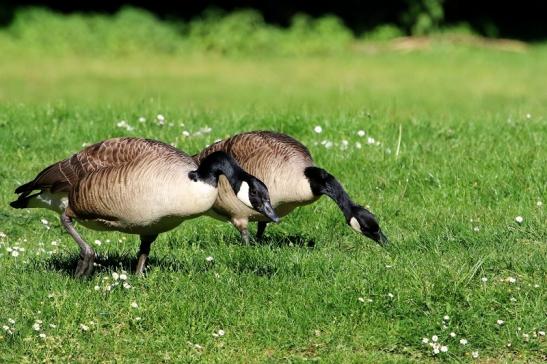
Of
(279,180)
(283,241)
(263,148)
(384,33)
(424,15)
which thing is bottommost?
(384,33)

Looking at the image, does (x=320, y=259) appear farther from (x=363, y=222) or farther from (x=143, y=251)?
(x=143, y=251)

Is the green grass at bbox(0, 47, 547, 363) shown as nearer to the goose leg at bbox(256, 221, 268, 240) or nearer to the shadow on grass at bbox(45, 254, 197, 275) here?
the shadow on grass at bbox(45, 254, 197, 275)

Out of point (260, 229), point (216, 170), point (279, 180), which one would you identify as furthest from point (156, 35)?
point (216, 170)

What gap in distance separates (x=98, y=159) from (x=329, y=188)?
1.68 metres

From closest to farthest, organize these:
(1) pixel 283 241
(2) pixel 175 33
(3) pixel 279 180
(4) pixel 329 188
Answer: (4) pixel 329 188 → (3) pixel 279 180 → (1) pixel 283 241 → (2) pixel 175 33

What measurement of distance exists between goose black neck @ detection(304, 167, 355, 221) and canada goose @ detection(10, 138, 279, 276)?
923mm

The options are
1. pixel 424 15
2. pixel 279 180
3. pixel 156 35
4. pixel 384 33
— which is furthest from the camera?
pixel 384 33

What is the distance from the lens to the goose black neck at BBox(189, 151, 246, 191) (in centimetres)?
661

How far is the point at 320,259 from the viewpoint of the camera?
746cm

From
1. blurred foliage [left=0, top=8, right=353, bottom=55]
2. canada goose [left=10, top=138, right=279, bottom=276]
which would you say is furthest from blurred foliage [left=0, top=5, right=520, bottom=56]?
canada goose [left=10, top=138, right=279, bottom=276]

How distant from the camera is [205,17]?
27.0 m

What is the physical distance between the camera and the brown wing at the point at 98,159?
700cm

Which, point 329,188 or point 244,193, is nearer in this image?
point 244,193

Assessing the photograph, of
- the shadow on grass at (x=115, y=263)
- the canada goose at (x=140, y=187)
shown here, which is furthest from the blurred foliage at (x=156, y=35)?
the canada goose at (x=140, y=187)
